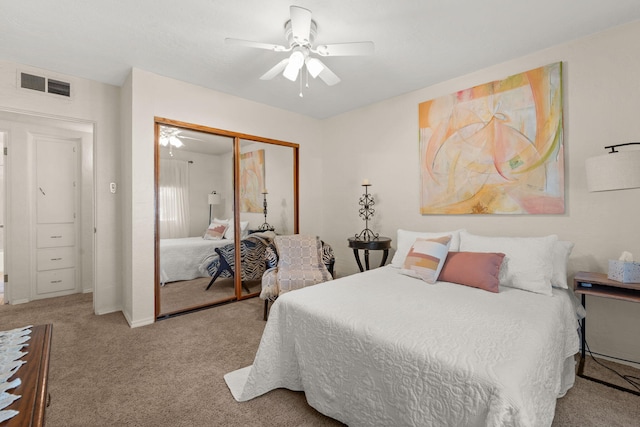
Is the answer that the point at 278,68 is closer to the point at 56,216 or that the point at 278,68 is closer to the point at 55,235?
the point at 56,216

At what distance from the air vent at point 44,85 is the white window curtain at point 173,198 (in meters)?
1.18

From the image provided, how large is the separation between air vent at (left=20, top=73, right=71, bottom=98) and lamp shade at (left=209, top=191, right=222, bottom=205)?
5.68 ft

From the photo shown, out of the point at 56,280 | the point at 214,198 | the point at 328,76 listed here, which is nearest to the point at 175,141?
the point at 214,198

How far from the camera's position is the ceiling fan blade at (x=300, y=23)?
1.86m

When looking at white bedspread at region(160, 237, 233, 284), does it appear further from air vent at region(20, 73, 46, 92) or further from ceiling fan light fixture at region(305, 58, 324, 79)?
ceiling fan light fixture at region(305, 58, 324, 79)

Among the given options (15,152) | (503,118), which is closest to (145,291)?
(15,152)

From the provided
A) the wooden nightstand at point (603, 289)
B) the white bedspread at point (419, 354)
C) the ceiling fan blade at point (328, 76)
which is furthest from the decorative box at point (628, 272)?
the ceiling fan blade at point (328, 76)

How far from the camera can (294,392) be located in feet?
6.21

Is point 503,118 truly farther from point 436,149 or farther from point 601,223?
point 601,223

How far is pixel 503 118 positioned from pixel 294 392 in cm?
297

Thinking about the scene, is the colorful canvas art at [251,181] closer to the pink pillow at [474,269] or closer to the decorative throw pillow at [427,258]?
the decorative throw pillow at [427,258]

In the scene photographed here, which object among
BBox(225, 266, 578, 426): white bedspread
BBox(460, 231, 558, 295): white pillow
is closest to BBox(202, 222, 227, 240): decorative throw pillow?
BBox(225, 266, 578, 426): white bedspread

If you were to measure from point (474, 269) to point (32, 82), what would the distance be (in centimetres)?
438

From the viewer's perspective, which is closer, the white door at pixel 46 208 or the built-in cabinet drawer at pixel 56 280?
the white door at pixel 46 208
